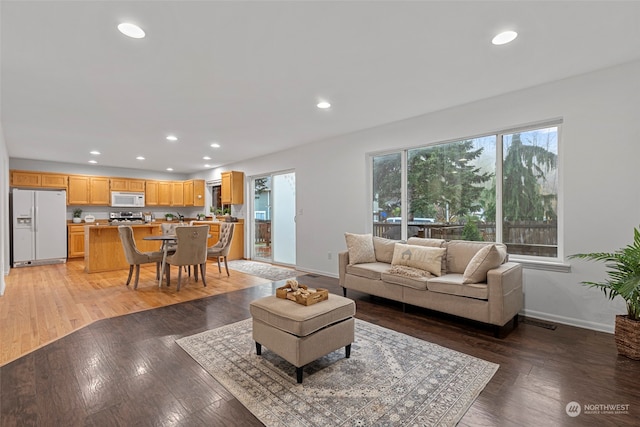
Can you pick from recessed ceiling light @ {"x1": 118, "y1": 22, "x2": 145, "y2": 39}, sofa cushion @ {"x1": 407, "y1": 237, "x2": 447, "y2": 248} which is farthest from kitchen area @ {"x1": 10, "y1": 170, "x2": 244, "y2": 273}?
sofa cushion @ {"x1": 407, "y1": 237, "x2": 447, "y2": 248}

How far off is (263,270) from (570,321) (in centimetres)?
478

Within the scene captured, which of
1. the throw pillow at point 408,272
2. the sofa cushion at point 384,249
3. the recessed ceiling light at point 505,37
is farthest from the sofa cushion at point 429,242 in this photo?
the recessed ceiling light at point 505,37

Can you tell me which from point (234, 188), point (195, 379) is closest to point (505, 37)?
point (195, 379)

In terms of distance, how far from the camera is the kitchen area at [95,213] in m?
6.12

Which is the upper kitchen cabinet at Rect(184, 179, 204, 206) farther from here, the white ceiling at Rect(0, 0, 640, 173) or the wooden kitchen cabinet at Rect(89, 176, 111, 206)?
the white ceiling at Rect(0, 0, 640, 173)

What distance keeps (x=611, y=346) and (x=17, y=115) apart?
7097mm

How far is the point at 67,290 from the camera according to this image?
180 inches

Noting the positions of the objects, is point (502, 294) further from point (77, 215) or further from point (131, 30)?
point (77, 215)

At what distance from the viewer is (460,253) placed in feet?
11.5

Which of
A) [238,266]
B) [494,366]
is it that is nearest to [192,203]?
[238,266]

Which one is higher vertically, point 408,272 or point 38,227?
point 38,227

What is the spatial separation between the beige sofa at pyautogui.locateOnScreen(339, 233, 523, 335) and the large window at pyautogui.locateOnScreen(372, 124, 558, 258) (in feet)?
1.61

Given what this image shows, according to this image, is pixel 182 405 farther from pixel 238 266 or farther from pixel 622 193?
pixel 238 266

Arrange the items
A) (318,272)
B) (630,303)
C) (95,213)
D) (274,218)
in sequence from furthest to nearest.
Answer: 1. (95,213)
2. (274,218)
3. (318,272)
4. (630,303)
